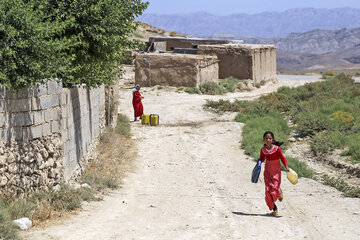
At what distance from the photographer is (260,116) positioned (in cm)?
1973

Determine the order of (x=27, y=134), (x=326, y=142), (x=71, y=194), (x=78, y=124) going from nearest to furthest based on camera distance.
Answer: (x=27, y=134) → (x=71, y=194) → (x=78, y=124) → (x=326, y=142)

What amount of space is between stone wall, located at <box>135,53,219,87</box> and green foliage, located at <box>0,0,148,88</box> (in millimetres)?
15444

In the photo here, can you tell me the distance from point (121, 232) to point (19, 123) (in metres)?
2.23

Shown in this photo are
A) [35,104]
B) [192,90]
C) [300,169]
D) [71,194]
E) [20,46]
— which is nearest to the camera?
[20,46]

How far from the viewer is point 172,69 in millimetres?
→ 27906

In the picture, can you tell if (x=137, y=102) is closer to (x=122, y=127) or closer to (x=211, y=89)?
(x=122, y=127)

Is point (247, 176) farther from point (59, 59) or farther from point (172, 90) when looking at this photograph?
point (172, 90)

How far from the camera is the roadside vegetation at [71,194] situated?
23.9ft

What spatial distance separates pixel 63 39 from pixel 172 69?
18922 millimetres

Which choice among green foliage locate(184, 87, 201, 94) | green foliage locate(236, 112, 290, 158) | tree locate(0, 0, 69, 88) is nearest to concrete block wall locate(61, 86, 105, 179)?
tree locate(0, 0, 69, 88)

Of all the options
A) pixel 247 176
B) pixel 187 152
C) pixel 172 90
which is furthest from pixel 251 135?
pixel 172 90

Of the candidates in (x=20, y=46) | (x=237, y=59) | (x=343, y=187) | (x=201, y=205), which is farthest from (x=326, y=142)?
(x=237, y=59)

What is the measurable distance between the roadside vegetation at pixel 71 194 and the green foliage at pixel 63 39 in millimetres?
1745

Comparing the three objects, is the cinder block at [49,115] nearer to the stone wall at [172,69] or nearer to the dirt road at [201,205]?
the dirt road at [201,205]
